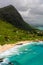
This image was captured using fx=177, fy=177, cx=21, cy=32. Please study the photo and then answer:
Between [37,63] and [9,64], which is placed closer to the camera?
[9,64]

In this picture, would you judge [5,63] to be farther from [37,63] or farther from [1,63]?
[37,63]

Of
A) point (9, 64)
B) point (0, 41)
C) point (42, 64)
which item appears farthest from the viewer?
point (0, 41)

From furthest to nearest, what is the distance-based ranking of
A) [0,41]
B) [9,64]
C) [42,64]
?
[0,41] < [42,64] < [9,64]

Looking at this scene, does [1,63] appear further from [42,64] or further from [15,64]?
[42,64]

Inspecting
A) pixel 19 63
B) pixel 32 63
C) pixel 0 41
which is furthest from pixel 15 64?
pixel 0 41

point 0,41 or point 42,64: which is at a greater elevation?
point 0,41

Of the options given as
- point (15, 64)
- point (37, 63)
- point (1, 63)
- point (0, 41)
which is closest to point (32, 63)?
point (37, 63)

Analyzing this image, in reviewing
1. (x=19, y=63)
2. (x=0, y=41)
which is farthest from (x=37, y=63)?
(x=0, y=41)
